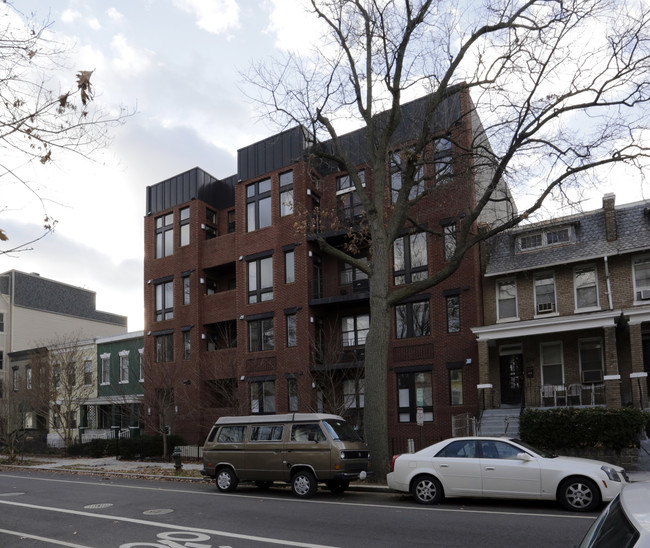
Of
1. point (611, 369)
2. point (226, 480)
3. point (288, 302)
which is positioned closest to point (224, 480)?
point (226, 480)

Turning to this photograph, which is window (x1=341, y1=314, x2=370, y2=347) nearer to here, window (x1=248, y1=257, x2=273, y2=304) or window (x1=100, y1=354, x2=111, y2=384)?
window (x1=248, y1=257, x2=273, y2=304)

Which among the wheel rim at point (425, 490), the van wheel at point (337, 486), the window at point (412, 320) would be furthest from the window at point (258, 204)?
the wheel rim at point (425, 490)

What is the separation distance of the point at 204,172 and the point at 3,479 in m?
19.1

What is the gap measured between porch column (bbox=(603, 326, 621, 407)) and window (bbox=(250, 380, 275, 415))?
14.6m

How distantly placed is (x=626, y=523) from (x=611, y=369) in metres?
19.7

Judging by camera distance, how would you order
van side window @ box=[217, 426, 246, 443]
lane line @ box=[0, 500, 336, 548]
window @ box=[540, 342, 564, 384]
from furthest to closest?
window @ box=[540, 342, 564, 384] → van side window @ box=[217, 426, 246, 443] → lane line @ box=[0, 500, 336, 548]

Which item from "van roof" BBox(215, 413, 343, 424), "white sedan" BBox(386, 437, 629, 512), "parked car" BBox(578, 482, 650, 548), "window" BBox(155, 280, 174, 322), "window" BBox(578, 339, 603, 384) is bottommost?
"white sedan" BBox(386, 437, 629, 512)

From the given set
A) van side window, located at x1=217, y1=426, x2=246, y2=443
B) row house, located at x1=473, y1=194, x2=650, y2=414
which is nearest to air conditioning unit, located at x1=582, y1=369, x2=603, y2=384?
row house, located at x1=473, y1=194, x2=650, y2=414

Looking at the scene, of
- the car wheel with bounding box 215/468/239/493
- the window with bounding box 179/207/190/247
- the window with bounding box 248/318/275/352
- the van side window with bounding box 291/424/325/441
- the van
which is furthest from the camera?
the window with bounding box 179/207/190/247

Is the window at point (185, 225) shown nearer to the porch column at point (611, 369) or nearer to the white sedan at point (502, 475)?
the porch column at point (611, 369)

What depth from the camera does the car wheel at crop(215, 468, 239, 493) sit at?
15.5 metres

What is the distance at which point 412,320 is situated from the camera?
26.4 m

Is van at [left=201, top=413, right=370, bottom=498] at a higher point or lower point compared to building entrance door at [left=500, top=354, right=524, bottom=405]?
lower

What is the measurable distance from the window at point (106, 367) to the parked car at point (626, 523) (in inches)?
1541
